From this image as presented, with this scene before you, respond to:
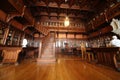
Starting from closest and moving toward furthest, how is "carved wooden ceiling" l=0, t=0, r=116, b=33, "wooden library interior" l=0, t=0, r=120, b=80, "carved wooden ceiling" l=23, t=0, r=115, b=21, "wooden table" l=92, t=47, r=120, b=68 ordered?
"wooden library interior" l=0, t=0, r=120, b=80
"wooden table" l=92, t=47, r=120, b=68
"carved wooden ceiling" l=0, t=0, r=116, b=33
"carved wooden ceiling" l=23, t=0, r=115, b=21

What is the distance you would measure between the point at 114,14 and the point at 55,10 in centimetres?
542

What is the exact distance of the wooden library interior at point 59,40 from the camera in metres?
2.14

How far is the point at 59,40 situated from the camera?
28.6 feet

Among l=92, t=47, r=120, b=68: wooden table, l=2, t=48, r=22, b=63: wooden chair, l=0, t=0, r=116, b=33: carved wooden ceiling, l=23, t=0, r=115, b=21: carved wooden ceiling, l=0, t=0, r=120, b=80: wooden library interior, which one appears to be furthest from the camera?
l=23, t=0, r=115, b=21: carved wooden ceiling

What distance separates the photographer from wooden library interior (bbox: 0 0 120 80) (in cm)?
214

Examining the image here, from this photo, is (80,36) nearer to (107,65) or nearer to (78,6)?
(78,6)

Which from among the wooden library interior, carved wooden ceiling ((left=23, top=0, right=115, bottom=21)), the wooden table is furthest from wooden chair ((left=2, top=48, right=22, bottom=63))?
carved wooden ceiling ((left=23, top=0, right=115, bottom=21))

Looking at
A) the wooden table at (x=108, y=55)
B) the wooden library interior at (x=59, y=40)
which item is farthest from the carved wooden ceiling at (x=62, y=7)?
the wooden table at (x=108, y=55)

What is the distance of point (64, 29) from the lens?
8633mm

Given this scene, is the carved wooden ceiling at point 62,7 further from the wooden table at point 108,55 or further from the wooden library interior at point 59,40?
the wooden table at point 108,55

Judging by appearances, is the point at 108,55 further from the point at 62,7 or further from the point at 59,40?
the point at 59,40

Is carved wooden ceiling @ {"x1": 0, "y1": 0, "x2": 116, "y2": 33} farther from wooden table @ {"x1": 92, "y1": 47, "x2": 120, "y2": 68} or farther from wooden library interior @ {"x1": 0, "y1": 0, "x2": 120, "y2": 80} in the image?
wooden table @ {"x1": 92, "y1": 47, "x2": 120, "y2": 68}

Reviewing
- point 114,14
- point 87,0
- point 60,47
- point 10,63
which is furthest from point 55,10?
point 10,63

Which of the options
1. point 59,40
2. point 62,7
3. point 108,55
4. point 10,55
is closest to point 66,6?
point 62,7
